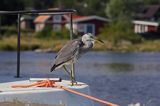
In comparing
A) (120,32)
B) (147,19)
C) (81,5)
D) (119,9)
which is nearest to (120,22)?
(120,32)

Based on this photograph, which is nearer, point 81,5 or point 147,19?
point 147,19

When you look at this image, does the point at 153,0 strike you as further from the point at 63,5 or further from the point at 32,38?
the point at 32,38

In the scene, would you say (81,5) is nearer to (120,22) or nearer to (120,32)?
(120,22)

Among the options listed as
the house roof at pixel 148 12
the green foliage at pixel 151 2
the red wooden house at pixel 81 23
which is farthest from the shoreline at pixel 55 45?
the green foliage at pixel 151 2

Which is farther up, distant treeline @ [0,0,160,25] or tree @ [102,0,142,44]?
distant treeline @ [0,0,160,25]

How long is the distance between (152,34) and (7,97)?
74.6 m

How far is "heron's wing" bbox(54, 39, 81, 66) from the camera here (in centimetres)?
1191

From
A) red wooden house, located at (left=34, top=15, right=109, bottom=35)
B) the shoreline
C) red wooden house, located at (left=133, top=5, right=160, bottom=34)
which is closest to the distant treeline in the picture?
red wooden house, located at (left=133, top=5, right=160, bottom=34)

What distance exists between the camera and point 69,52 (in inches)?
471

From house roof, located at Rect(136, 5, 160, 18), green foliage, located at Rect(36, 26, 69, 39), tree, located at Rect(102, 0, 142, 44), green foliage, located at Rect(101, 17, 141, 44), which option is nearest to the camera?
green foliage, located at Rect(101, 17, 141, 44)

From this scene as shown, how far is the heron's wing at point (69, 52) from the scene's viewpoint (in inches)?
469

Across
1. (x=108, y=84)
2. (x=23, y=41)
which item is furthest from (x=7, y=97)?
(x=23, y=41)

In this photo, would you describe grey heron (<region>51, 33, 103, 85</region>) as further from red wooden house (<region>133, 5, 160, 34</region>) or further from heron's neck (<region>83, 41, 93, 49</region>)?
red wooden house (<region>133, 5, 160, 34</region>)

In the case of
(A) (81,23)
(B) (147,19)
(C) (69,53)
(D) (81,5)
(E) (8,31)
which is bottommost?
(C) (69,53)
